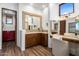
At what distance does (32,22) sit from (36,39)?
83 centimetres

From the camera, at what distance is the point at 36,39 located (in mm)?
4887

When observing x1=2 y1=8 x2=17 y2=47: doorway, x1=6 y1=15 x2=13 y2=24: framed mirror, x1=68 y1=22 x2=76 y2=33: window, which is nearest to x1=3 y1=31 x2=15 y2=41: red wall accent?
x1=2 y1=8 x2=17 y2=47: doorway

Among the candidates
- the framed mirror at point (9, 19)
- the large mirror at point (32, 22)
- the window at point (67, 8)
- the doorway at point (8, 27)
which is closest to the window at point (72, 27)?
the window at point (67, 8)

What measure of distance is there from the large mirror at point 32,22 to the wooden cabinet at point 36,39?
34 cm

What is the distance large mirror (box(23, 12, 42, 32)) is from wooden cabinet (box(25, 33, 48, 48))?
Answer: 1.12 feet

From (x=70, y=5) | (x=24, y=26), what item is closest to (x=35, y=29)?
(x=24, y=26)

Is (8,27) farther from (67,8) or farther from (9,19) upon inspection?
(67,8)

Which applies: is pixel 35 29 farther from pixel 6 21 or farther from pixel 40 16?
pixel 6 21

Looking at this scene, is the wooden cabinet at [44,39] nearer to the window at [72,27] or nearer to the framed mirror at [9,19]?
the window at [72,27]

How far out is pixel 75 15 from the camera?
9.56 feet

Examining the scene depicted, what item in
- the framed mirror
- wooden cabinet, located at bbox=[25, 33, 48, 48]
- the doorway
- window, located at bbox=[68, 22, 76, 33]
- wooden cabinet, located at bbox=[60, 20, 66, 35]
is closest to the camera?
window, located at bbox=[68, 22, 76, 33]

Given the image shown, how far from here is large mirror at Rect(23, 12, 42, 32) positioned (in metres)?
4.77

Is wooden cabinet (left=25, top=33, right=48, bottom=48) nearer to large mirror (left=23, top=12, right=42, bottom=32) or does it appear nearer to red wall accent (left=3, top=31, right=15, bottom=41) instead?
large mirror (left=23, top=12, right=42, bottom=32)

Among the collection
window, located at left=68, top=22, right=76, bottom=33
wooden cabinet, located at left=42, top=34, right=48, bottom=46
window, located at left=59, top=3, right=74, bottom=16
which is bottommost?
wooden cabinet, located at left=42, top=34, right=48, bottom=46
